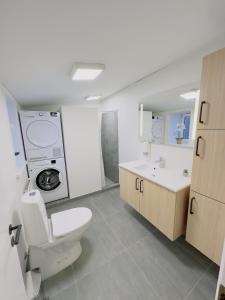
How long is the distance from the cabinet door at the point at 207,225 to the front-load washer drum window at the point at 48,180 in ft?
7.64

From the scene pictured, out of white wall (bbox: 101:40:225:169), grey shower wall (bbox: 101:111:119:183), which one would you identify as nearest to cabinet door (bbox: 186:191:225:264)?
white wall (bbox: 101:40:225:169)

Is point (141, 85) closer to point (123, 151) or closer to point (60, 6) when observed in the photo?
point (123, 151)

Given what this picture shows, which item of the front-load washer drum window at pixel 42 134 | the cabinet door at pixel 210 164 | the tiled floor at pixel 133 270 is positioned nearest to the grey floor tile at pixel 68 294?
the tiled floor at pixel 133 270

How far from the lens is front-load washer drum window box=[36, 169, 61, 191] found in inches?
103

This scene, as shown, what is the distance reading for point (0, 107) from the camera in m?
1.35

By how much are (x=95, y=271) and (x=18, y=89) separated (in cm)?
266

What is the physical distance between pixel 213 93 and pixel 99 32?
103cm

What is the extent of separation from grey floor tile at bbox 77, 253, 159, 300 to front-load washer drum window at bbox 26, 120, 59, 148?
2.09 m

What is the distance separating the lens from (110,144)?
139 inches

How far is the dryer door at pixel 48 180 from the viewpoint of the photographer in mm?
2613

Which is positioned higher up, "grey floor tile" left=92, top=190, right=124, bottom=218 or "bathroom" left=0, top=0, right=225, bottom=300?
"bathroom" left=0, top=0, right=225, bottom=300

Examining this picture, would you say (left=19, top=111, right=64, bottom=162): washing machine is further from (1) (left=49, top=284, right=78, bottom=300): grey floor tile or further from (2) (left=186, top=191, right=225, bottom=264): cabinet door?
(2) (left=186, top=191, right=225, bottom=264): cabinet door

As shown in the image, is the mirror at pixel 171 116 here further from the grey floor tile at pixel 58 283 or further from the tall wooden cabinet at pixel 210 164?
the grey floor tile at pixel 58 283

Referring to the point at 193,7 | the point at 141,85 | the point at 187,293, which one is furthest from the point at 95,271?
the point at 141,85
